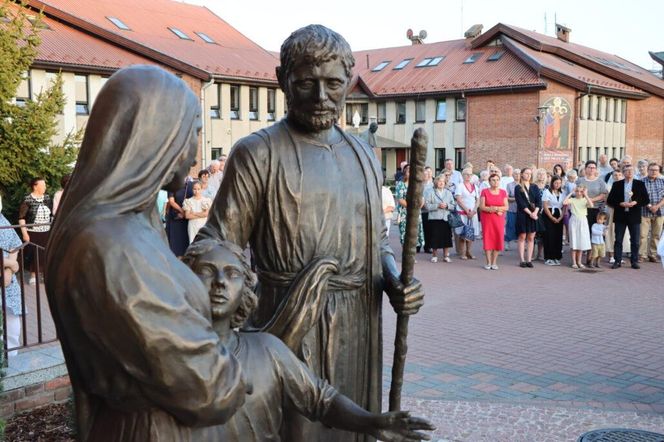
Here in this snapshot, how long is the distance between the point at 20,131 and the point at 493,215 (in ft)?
29.3

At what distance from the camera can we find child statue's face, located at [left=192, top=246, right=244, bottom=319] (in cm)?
161

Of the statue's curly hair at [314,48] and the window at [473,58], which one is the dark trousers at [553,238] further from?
the window at [473,58]

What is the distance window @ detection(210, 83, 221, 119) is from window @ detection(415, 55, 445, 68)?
1374cm

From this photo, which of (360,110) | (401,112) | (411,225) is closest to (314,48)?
(411,225)

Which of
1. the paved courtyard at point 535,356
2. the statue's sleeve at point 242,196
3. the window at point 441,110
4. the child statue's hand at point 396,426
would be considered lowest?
the paved courtyard at point 535,356

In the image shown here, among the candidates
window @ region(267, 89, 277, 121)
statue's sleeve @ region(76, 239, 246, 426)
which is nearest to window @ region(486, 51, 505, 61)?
window @ region(267, 89, 277, 121)

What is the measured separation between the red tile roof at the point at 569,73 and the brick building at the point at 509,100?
8 centimetres

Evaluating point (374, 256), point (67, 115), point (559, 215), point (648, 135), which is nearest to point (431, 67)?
point (648, 135)

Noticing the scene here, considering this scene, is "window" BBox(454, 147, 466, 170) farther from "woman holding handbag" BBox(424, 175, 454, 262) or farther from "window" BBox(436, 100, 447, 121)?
"woman holding handbag" BBox(424, 175, 454, 262)

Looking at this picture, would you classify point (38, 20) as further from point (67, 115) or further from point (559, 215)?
point (67, 115)

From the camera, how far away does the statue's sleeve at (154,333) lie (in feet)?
4.51

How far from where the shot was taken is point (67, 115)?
2559 cm

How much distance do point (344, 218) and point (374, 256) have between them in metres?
0.21

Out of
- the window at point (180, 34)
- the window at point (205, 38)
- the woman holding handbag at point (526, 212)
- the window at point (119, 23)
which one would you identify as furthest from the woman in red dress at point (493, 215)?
the window at point (205, 38)
